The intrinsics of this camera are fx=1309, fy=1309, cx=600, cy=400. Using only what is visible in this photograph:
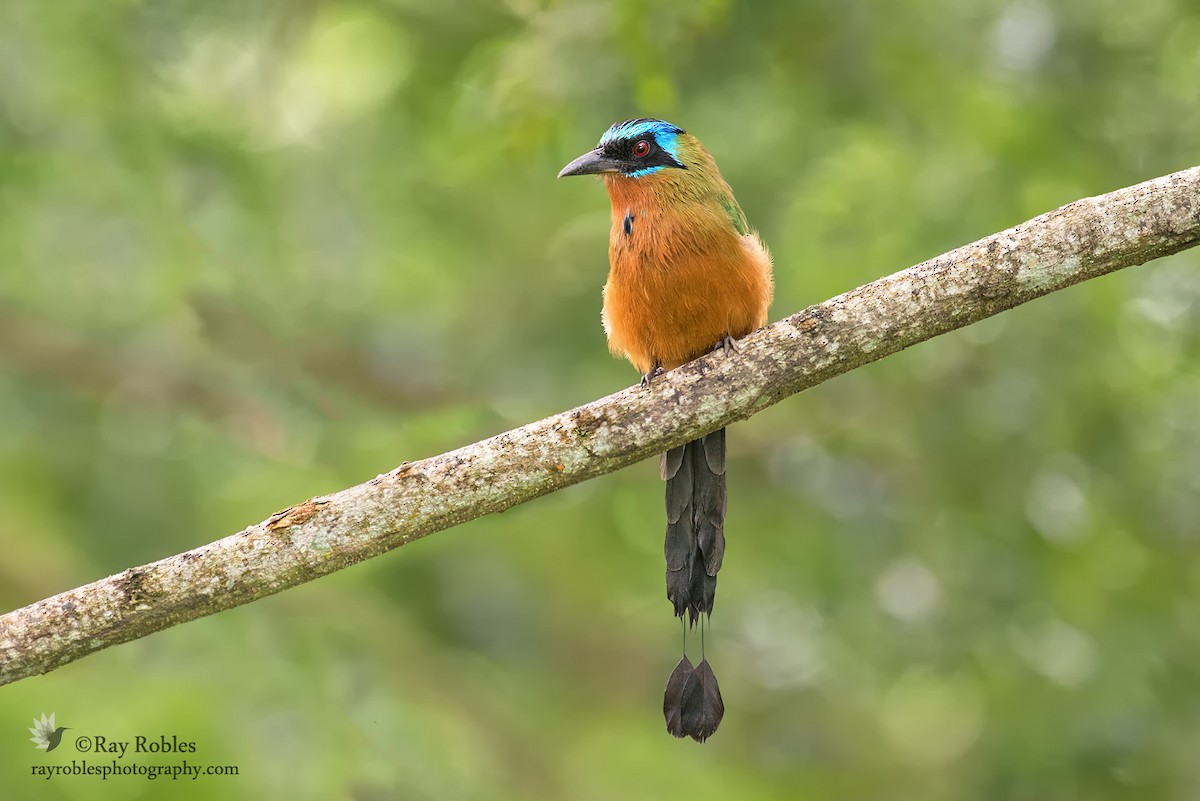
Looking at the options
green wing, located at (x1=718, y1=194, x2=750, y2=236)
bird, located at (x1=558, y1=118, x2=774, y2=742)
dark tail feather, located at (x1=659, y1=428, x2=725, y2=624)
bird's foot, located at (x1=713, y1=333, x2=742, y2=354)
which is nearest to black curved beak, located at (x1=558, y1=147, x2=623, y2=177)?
bird, located at (x1=558, y1=118, x2=774, y2=742)

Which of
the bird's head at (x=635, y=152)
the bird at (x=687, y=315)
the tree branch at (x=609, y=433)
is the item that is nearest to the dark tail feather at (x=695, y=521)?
the bird at (x=687, y=315)

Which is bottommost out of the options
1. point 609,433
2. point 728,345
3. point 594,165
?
point 609,433

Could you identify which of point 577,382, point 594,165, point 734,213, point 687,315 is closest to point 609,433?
point 687,315

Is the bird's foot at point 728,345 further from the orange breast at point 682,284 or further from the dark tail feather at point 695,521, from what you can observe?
the dark tail feather at point 695,521

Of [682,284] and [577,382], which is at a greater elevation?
[577,382]

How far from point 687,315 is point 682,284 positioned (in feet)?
0.32

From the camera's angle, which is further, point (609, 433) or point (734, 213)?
point (734, 213)

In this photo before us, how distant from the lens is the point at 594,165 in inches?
176

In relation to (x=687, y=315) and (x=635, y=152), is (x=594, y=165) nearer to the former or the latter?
(x=635, y=152)

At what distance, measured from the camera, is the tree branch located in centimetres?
314

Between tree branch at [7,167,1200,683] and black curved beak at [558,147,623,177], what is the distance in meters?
1.26

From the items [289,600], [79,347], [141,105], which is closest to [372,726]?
[289,600]

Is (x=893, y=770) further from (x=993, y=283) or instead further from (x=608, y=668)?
(x=993, y=283)

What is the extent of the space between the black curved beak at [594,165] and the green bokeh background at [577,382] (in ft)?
1.68
